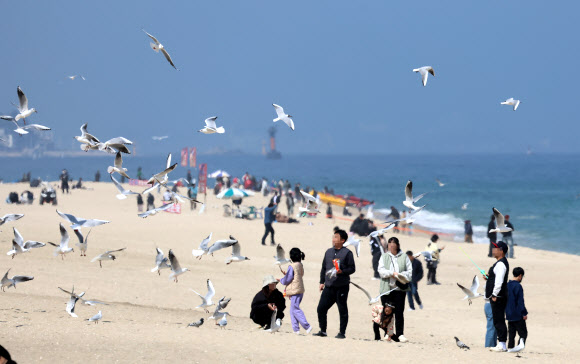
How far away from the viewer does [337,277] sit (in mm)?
10023

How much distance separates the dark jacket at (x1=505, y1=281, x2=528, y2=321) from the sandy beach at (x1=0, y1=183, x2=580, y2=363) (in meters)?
0.61

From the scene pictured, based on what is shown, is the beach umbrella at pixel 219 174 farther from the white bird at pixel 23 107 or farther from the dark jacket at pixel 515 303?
the dark jacket at pixel 515 303

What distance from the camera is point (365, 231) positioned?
94.4 ft

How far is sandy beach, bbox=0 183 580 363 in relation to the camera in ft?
29.0

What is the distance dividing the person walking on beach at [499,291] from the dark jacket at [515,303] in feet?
0.40

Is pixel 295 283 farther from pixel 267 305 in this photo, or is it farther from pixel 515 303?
pixel 515 303

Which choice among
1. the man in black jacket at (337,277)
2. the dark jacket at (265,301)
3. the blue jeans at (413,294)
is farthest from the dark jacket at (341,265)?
the blue jeans at (413,294)

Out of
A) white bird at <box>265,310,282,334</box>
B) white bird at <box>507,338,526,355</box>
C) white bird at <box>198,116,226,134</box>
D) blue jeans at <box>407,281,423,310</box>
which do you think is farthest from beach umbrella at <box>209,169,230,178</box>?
white bird at <box>507,338,526,355</box>

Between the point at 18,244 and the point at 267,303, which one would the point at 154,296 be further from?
the point at 267,303

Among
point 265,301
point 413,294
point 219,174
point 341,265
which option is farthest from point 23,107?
point 219,174

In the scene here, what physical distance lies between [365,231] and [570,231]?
→ 95.3 ft

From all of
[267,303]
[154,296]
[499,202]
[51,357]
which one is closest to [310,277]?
[154,296]

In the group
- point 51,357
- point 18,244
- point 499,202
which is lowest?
point 51,357

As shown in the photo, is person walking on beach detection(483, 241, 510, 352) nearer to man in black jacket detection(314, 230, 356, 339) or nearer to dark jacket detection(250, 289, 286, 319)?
man in black jacket detection(314, 230, 356, 339)
